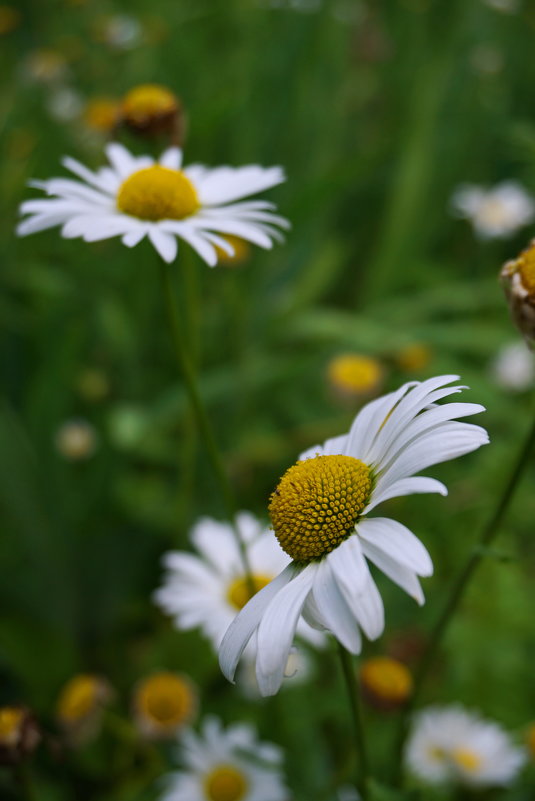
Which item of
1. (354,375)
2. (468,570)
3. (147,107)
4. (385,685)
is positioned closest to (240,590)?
(385,685)

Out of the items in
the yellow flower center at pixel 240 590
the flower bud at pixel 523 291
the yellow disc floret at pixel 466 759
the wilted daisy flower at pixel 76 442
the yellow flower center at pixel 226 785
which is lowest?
the yellow flower center at pixel 226 785

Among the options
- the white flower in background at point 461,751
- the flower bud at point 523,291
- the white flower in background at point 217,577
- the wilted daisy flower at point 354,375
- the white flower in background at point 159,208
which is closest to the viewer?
the flower bud at point 523,291

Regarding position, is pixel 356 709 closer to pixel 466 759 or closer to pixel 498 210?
pixel 466 759

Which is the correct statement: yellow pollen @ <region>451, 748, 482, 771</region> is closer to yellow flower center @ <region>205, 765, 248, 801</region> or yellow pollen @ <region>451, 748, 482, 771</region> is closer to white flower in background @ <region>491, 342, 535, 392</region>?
yellow flower center @ <region>205, 765, 248, 801</region>

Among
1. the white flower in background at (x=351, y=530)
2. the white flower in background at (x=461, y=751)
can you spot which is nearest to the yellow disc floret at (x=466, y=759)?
the white flower in background at (x=461, y=751)

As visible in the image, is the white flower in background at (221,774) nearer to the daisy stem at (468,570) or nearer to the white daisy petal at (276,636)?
the daisy stem at (468,570)

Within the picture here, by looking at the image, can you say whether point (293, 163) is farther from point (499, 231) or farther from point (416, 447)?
point (416, 447)

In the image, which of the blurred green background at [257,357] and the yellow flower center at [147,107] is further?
the blurred green background at [257,357]
